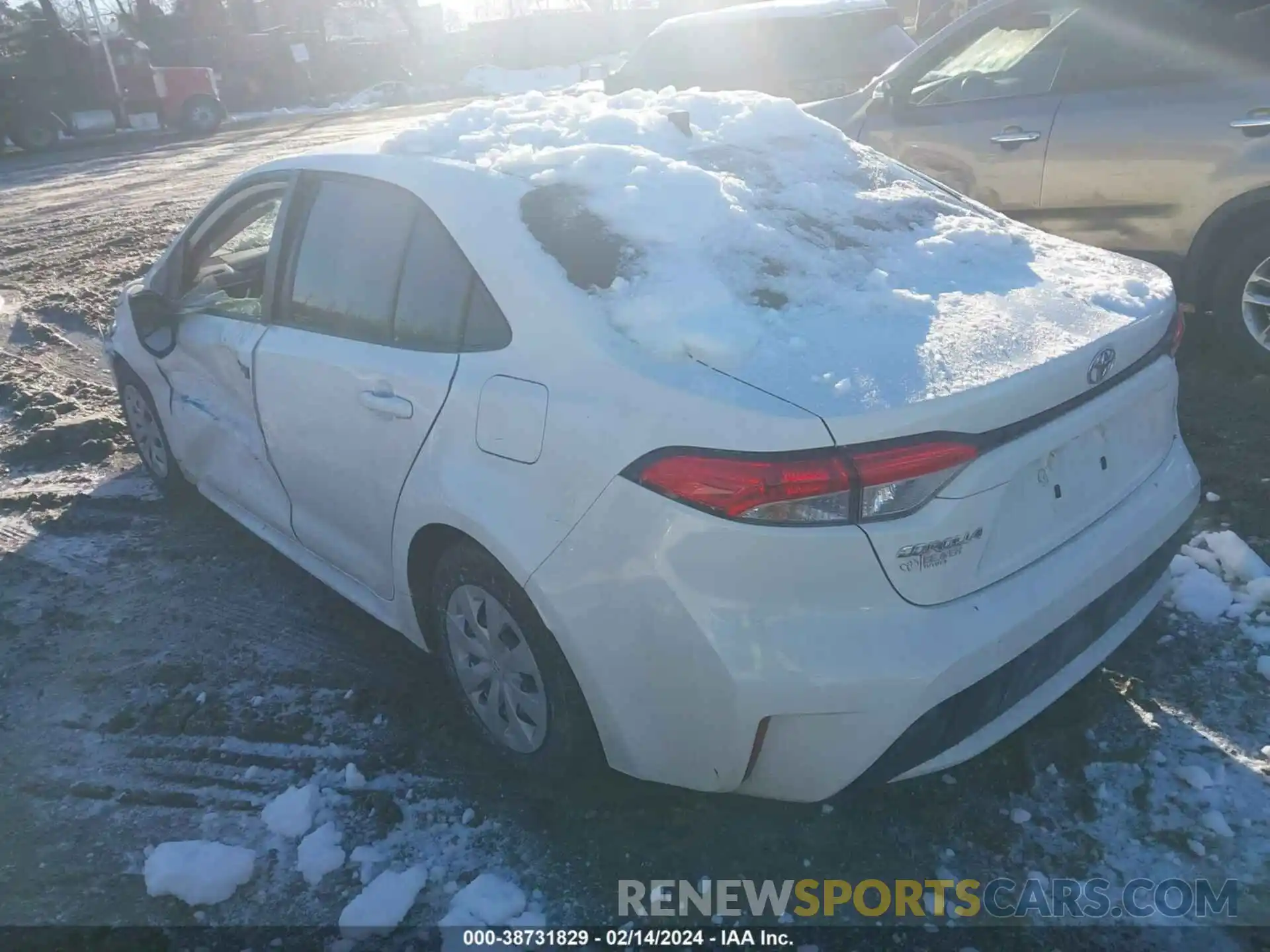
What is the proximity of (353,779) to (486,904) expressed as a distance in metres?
0.65

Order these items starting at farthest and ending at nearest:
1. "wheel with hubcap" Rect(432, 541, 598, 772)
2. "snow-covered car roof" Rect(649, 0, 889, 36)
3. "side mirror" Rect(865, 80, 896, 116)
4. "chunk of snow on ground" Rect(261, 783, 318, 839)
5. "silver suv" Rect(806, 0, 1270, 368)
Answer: "snow-covered car roof" Rect(649, 0, 889, 36) < "side mirror" Rect(865, 80, 896, 116) < "silver suv" Rect(806, 0, 1270, 368) < "chunk of snow on ground" Rect(261, 783, 318, 839) < "wheel with hubcap" Rect(432, 541, 598, 772)

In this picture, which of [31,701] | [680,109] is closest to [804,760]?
[680,109]

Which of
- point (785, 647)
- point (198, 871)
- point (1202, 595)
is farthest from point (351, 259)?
point (1202, 595)

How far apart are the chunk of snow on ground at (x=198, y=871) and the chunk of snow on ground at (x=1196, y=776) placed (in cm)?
245

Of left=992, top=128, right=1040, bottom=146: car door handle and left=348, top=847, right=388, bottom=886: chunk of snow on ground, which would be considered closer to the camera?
left=348, top=847, right=388, bottom=886: chunk of snow on ground

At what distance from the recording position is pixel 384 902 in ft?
8.12

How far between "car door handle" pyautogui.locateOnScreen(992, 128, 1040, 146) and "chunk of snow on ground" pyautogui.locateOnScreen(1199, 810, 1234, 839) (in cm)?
385

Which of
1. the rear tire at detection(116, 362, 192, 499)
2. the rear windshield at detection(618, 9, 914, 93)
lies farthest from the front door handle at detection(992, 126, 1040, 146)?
the rear windshield at detection(618, 9, 914, 93)

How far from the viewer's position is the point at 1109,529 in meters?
2.52

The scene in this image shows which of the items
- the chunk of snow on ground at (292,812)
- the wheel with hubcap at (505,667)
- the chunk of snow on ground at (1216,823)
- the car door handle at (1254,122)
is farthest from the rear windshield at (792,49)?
the chunk of snow on ground at (292,812)

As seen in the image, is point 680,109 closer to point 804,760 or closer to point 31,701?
point 804,760

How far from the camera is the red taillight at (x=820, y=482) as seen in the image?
2.05 m

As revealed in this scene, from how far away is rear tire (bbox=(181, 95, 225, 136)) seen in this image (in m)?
24.5

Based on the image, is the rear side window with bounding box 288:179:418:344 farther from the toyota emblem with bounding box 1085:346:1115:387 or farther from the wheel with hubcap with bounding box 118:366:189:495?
the toyota emblem with bounding box 1085:346:1115:387
